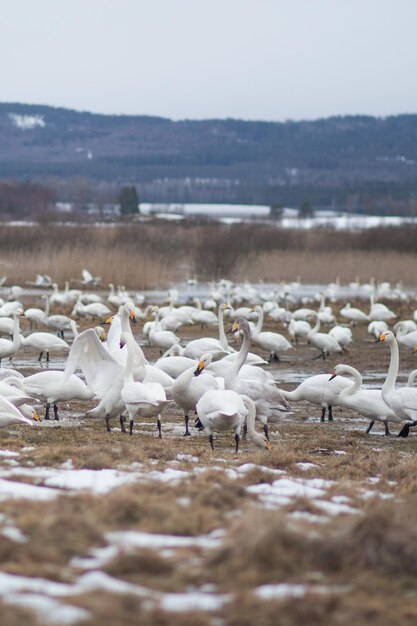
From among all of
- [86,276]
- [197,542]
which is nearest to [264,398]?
[197,542]

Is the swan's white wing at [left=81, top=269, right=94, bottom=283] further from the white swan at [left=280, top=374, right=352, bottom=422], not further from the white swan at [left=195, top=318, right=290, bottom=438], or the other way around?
the white swan at [left=195, top=318, right=290, bottom=438]

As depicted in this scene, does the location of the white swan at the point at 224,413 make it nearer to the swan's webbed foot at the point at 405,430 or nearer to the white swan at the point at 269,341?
the swan's webbed foot at the point at 405,430

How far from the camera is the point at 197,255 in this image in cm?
4228

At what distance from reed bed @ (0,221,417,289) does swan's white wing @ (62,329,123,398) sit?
25259 mm

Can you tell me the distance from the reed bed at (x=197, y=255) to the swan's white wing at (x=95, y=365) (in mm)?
25259

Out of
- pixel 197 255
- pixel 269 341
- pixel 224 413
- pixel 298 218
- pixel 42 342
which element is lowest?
pixel 298 218

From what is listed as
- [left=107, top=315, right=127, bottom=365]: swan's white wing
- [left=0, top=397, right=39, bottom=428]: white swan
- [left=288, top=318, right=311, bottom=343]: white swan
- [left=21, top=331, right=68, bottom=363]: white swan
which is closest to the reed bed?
[left=288, top=318, right=311, bottom=343]: white swan

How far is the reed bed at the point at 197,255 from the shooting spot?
3800cm

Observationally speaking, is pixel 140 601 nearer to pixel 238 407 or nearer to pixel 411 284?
pixel 238 407

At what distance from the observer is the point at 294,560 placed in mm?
4918

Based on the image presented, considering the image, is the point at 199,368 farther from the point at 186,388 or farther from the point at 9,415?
the point at 9,415

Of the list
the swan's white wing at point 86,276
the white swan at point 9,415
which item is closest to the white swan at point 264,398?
the white swan at point 9,415

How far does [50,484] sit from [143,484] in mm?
572

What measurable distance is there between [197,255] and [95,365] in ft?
101
